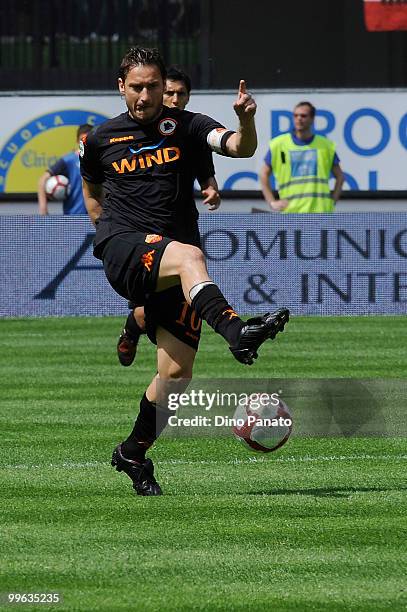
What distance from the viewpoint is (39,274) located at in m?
17.1

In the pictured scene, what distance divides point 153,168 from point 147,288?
0.61 meters

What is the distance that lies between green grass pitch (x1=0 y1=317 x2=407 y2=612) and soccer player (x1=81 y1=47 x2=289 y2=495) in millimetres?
407

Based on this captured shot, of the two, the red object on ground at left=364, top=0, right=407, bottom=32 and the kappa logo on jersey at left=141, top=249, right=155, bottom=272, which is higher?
the red object on ground at left=364, top=0, right=407, bottom=32

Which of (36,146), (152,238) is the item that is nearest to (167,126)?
(152,238)

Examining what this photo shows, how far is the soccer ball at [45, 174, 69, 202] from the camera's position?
17.9m

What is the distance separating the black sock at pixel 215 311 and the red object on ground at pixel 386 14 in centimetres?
1512

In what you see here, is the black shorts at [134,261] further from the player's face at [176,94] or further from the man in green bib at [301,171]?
the man in green bib at [301,171]

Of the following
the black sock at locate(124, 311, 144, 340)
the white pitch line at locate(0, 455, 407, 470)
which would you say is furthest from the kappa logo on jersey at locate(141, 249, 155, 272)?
the black sock at locate(124, 311, 144, 340)

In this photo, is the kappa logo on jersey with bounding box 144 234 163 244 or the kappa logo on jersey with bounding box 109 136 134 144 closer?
the kappa logo on jersey with bounding box 144 234 163 244

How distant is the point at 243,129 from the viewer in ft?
23.4

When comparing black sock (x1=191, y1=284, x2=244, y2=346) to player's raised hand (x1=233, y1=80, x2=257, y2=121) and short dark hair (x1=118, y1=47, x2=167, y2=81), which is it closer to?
player's raised hand (x1=233, y1=80, x2=257, y2=121)

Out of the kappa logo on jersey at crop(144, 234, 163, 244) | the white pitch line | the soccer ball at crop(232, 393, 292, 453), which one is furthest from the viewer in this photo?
the white pitch line

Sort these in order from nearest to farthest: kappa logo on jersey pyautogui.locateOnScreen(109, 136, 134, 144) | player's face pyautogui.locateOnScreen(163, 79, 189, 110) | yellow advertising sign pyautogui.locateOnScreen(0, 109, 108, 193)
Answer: kappa logo on jersey pyautogui.locateOnScreen(109, 136, 134, 144), player's face pyautogui.locateOnScreen(163, 79, 189, 110), yellow advertising sign pyautogui.locateOnScreen(0, 109, 108, 193)

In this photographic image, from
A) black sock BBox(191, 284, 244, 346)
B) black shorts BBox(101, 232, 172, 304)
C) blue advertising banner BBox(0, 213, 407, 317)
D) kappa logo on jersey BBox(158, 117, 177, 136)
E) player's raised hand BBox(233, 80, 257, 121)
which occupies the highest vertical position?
player's raised hand BBox(233, 80, 257, 121)
